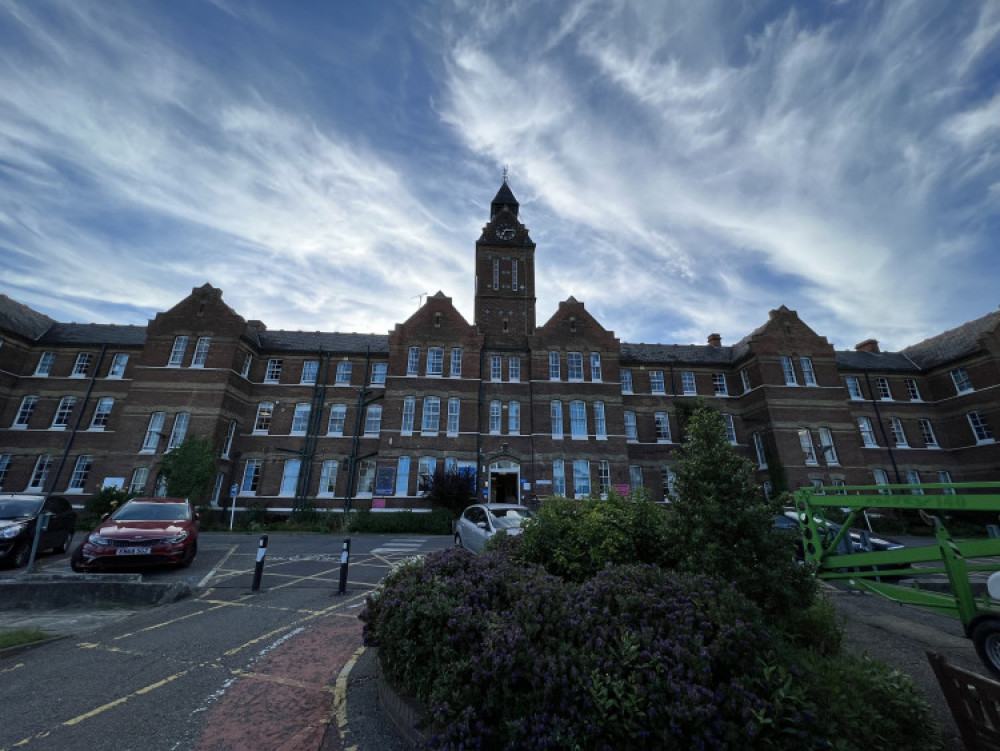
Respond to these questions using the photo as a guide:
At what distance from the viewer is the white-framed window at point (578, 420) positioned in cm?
2472

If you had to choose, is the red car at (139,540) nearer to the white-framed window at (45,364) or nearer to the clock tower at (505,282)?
the clock tower at (505,282)

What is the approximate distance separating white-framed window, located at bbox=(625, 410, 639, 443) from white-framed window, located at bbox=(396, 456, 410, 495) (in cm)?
1412

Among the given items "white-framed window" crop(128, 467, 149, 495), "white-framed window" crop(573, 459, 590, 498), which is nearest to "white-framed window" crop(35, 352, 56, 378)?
"white-framed window" crop(128, 467, 149, 495)

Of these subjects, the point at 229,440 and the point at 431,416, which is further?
the point at 431,416

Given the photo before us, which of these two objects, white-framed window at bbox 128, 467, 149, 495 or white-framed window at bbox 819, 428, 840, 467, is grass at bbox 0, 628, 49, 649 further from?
white-framed window at bbox 819, 428, 840, 467

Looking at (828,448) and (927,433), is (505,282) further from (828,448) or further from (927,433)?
(927,433)

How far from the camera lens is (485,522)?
35.8 feet

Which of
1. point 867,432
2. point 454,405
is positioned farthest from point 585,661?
point 867,432

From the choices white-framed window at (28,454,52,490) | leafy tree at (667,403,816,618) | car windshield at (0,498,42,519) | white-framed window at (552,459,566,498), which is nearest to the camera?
leafy tree at (667,403,816,618)

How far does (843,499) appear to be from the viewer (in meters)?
5.99

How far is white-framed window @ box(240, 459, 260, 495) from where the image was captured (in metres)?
24.6

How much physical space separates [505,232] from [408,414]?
53.4ft

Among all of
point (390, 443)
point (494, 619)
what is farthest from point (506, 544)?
point (390, 443)

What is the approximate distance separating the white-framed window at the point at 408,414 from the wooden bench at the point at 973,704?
23196mm
